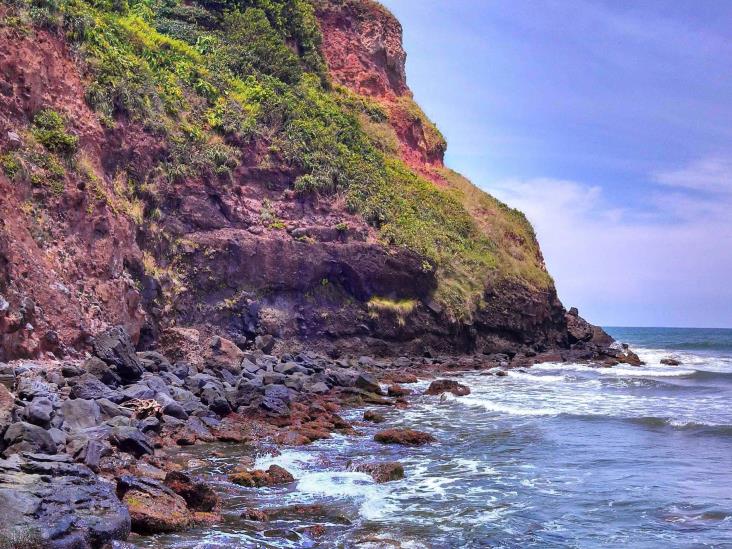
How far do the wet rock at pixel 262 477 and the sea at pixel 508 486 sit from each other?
218 mm

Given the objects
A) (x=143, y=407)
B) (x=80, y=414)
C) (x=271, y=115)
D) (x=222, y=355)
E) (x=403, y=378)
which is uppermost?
(x=271, y=115)

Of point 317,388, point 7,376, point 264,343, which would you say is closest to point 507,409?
point 317,388

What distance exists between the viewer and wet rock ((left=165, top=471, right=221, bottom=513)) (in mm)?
9164

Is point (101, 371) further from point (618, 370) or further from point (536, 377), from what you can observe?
point (618, 370)

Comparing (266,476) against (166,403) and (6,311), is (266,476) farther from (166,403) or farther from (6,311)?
(6,311)

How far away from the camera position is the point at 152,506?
8.39 metres

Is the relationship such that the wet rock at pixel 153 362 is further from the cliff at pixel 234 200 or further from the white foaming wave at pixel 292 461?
the white foaming wave at pixel 292 461

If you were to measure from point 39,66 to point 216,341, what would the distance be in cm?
1058

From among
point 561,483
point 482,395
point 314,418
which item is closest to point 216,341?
point 314,418

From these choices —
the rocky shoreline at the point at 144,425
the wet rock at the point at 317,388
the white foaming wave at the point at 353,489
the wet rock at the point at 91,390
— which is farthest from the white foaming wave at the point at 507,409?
the wet rock at the point at 91,390

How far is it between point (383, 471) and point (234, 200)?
19.7 m

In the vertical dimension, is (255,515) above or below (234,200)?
below

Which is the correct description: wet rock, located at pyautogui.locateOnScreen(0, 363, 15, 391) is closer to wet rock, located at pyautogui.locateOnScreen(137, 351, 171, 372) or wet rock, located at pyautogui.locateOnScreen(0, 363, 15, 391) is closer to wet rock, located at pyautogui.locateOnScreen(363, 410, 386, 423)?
wet rock, located at pyautogui.locateOnScreen(137, 351, 171, 372)

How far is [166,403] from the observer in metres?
14.7
